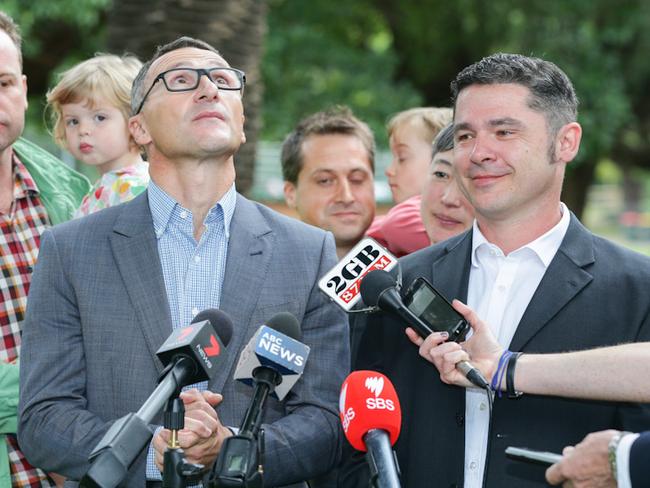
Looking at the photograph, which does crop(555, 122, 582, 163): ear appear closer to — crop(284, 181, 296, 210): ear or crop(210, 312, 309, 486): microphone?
crop(210, 312, 309, 486): microphone

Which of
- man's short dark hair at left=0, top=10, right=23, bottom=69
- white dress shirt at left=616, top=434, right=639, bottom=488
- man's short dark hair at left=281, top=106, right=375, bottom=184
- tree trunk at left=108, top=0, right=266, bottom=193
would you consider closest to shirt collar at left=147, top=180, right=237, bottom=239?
man's short dark hair at left=0, top=10, right=23, bottom=69

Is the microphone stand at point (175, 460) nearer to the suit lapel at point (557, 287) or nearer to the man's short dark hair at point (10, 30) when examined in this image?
the suit lapel at point (557, 287)

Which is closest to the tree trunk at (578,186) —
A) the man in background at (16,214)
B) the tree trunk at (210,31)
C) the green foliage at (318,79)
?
the green foliage at (318,79)

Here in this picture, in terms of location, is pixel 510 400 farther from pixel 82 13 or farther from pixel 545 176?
pixel 82 13

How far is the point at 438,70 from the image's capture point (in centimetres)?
1590

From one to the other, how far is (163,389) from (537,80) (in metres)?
1.71

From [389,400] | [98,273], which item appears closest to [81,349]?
[98,273]

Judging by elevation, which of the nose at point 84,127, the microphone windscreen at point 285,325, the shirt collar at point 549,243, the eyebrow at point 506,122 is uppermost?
the nose at point 84,127

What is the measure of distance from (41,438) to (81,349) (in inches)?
12.5

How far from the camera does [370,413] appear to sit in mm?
2832

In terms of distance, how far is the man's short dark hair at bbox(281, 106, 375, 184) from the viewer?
5598mm

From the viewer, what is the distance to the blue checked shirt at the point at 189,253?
3.48 meters

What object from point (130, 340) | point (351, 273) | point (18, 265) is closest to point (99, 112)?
point (18, 265)

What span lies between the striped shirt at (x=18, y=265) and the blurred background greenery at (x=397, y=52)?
24.5 feet
